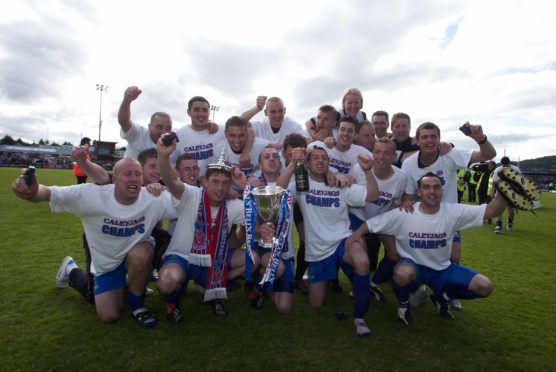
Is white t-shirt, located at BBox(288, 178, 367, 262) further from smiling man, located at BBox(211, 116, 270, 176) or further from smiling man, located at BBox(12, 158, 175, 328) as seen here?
smiling man, located at BBox(12, 158, 175, 328)

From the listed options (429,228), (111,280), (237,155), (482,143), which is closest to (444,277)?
(429,228)

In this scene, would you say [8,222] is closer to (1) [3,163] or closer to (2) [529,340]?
(2) [529,340]

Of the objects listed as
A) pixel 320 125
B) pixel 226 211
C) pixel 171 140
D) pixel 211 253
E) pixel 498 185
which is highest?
pixel 320 125

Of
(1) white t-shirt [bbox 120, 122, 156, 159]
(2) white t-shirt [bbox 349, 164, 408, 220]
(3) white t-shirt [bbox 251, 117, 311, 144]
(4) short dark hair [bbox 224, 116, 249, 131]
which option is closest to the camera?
(2) white t-shirt [bbox 349, 164, 408, 220]

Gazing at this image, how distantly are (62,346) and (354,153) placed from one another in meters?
3.62

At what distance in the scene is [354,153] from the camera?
439 centimetres

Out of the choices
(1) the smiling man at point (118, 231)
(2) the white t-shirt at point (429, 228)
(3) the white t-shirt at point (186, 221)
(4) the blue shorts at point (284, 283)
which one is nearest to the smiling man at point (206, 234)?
(3) the white t-shirt at point (186, 221)

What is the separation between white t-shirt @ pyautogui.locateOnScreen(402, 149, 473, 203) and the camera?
13.5 ft

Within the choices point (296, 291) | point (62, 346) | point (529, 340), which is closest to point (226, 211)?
point (296, 291)

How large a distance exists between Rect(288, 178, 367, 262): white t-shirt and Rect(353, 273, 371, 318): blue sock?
0.59m

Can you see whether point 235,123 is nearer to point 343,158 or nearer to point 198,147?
point 198,147

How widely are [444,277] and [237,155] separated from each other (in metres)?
2.73

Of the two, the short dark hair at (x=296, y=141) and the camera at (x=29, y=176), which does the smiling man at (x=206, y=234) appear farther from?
the camera at (x=29, y=176)

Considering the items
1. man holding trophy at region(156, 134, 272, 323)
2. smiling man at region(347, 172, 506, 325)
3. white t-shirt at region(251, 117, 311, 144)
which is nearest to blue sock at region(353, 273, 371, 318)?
smiling man at region(347, 172, 506, 325)
